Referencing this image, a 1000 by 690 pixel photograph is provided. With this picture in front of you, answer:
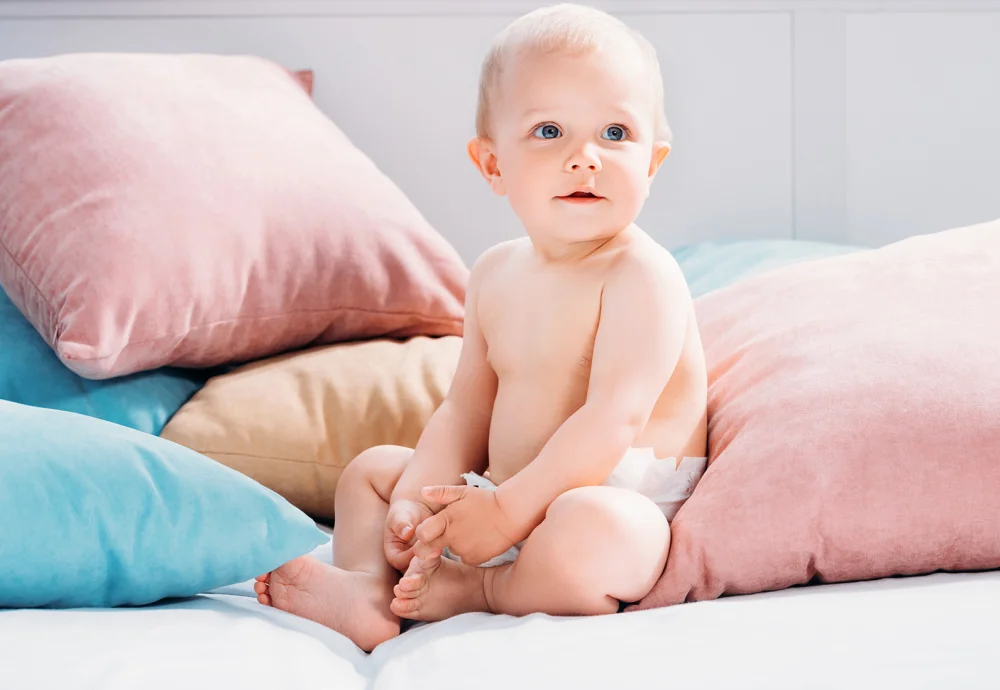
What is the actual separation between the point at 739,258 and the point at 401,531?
78cm

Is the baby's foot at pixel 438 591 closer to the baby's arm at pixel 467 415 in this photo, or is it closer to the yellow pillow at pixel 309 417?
the baby's arm at pixel 467 415

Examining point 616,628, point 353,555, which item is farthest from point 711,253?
point 616,628

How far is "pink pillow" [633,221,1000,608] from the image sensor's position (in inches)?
31.4

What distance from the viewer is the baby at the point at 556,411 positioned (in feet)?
2.77

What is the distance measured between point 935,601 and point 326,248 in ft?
2.64

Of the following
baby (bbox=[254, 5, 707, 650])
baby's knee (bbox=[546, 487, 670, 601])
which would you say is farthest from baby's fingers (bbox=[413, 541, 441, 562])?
baby's knee (bbox=[546, 487, 670, 601])

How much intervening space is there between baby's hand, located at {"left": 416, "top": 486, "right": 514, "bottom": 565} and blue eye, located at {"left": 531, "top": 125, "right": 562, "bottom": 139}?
0.32m

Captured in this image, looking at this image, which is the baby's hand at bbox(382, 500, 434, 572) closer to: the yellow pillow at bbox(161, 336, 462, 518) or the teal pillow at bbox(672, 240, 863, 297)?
the yellow pillow at bbox(161, 336, 462, 518)

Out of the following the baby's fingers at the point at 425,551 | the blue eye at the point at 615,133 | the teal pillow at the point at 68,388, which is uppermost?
the blue eye at the point at 615,133

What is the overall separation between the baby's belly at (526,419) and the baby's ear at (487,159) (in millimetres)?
193

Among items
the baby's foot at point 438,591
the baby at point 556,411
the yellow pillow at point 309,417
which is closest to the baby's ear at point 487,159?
the baby at point 556,411

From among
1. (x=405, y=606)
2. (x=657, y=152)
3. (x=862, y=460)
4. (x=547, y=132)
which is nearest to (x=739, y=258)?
(x=657, y=152)

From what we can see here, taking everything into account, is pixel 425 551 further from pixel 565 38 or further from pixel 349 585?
pixel 565 38

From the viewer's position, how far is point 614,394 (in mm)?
902
